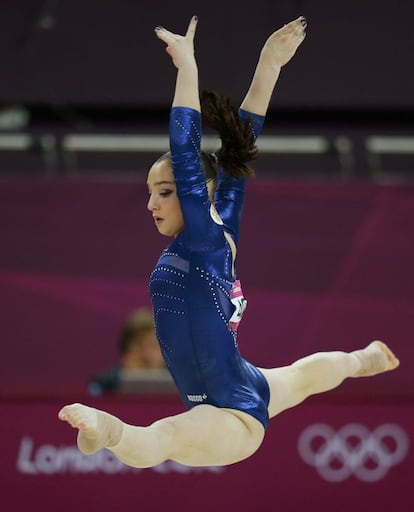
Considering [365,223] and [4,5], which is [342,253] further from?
[4,5]

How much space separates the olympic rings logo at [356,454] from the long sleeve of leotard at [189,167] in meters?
1.37

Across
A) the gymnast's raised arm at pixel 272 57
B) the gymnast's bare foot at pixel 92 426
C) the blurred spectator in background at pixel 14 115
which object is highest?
the blurred spectator in background at pixel 14 115

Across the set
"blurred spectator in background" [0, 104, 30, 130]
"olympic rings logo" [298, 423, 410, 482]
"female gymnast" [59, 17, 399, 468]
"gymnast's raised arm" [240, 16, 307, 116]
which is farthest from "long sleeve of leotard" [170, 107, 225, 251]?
"blurred spectator in background" [0, 104, 30, 130]

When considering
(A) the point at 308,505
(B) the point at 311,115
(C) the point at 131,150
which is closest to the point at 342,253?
(B) the point at 311,115

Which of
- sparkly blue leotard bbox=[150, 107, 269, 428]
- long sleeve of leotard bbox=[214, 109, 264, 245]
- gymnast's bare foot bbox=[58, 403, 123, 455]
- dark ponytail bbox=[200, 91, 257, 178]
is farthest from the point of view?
long sleeve of leotard bbox=[214, 109, 264, 245]

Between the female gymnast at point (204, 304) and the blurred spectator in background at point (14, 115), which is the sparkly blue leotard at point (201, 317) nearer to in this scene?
the female gymnast at point (204, 304)

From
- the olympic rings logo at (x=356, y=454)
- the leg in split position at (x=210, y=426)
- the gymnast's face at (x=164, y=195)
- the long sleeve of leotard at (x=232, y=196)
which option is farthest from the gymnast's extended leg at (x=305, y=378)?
the olympic rings logo at (x=356, y=454)

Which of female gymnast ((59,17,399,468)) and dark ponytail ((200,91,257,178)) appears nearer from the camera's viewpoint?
female gymnast ((59,17,399,468))

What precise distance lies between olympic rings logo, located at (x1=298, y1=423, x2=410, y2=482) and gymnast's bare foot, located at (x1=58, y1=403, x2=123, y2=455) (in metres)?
1.42

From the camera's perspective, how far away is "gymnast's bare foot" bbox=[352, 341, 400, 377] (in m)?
3.38

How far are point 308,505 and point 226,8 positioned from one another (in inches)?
122

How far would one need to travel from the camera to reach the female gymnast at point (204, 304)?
9.42 feet

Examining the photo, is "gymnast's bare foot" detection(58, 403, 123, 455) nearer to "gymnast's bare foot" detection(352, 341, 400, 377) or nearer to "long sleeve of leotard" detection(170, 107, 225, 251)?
"long sleeve of leotard" detection(170, 107, 225, 251)

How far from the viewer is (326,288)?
612 cm
